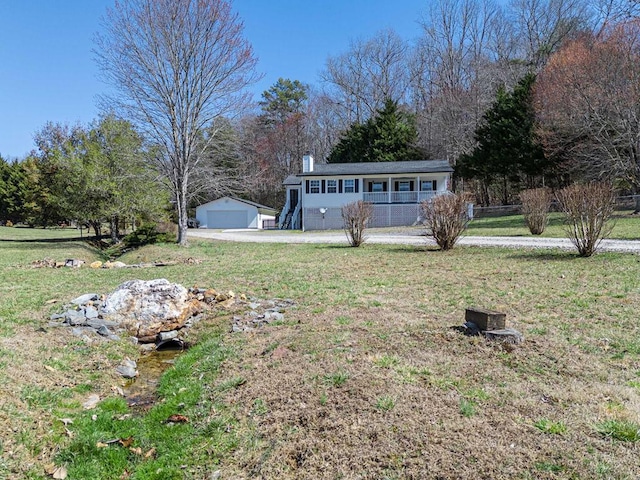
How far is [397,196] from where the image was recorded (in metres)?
29.0

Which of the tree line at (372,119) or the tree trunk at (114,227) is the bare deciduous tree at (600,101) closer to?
the tree line at (372,119)

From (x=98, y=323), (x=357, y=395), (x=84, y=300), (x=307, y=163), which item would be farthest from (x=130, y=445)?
(x=307, y=163)

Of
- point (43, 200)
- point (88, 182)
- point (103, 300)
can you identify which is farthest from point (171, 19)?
point (43, 200)

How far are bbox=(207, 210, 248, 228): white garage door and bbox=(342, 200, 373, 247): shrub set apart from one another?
23.1 metres

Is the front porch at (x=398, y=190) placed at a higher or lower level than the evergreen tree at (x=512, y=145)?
lower

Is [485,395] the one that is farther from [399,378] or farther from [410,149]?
[410,149]

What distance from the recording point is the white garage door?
3628 centimetres

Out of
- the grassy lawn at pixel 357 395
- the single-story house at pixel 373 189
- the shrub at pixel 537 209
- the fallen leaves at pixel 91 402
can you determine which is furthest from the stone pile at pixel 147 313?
the single-story house at pixel 373 189

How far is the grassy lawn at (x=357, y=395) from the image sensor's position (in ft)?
8.34

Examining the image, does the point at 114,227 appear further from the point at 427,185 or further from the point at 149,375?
the point at 427,185

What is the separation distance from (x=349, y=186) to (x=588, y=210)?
70.4 feet

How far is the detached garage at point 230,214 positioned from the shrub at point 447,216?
2576 centimetres

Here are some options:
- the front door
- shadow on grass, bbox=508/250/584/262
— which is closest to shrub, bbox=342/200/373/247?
shadow on grass, bbox=508/250/584/262

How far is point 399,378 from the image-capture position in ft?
11.6
